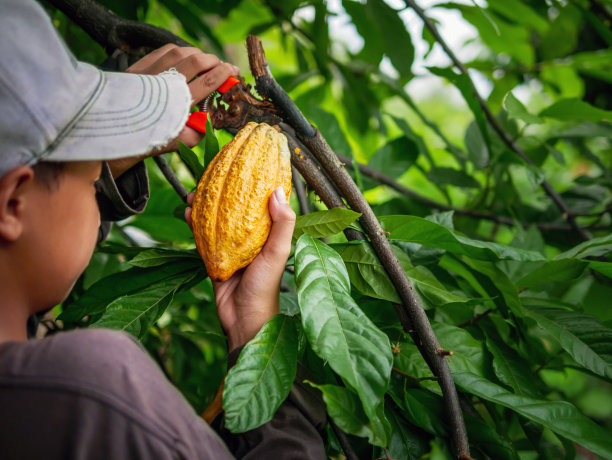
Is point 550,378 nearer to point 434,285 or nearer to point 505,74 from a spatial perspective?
point 505,74

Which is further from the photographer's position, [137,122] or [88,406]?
[137,122]

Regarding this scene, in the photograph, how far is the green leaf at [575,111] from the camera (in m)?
1.42

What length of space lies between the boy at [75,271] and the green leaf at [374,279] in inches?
6.3

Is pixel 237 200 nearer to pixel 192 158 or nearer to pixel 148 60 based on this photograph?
pixel 192 158

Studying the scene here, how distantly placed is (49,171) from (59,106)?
103 mm

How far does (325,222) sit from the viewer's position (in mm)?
909

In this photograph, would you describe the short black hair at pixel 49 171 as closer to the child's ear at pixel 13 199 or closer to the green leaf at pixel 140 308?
the child's ear at pixel 13 199

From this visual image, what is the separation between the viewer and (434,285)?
3.26 ft

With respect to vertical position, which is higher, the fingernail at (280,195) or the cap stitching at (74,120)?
the cap stitching at (74,120)

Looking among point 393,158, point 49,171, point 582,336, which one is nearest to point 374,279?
point 582,336

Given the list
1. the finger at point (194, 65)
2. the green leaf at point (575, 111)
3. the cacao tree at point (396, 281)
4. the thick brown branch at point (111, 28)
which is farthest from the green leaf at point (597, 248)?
the thick brown branch at point (111, 28)

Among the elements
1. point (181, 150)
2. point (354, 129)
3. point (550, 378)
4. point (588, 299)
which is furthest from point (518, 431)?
point (550, 378)

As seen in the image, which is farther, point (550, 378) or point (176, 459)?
point (550, 378)

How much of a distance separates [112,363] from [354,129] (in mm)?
1937
